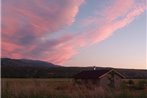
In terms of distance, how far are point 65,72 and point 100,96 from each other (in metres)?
88.4

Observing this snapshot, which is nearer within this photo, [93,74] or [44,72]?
[93,74]

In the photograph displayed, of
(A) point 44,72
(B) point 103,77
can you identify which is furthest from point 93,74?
(A) point 44,72

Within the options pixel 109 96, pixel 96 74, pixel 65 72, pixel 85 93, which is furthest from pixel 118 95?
pixel 65 72

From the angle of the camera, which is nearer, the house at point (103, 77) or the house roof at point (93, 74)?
the house at point (103, 77)

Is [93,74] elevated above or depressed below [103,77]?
above

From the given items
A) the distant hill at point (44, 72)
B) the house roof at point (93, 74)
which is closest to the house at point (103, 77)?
the house roof at point (93, 74)

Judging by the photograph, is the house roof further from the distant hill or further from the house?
the distant hill

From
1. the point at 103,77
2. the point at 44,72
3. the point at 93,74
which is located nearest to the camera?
the point at 103,77

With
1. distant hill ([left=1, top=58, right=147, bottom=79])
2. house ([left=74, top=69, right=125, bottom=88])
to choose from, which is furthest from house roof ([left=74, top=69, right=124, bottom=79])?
distant hill ([left=1, top=58, right=147, bottom=79])

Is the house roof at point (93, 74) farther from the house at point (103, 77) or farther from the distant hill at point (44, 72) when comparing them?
the distant hill at point (44, 72)

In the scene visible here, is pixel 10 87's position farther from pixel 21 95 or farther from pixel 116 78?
pixel 116 78

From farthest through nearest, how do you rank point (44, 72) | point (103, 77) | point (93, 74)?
→ point (44, 72)
point (93, 74)
point (103, 77)

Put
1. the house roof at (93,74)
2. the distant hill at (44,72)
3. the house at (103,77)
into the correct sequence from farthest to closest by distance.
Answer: the distant hill at (44,72) < the house roof at (93,74) < the house at (103,77)

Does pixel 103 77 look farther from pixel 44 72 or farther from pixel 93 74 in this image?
pixel 44 72
